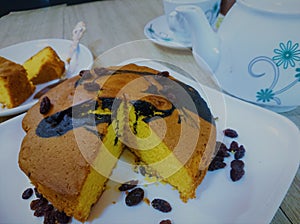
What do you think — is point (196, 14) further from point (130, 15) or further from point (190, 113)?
point (130, 15)

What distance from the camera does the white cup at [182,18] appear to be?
1363 mm

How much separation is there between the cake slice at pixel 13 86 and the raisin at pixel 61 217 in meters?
0.61

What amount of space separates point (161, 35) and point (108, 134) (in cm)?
89

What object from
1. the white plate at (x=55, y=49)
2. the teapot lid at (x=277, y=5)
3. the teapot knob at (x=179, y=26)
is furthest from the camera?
the white plate at (x=55, y=49)

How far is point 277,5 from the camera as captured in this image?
90cm

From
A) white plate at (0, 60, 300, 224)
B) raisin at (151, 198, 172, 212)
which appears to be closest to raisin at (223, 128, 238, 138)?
white plate at (0, 60, 300, 224)

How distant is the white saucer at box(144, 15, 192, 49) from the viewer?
1.50 meters

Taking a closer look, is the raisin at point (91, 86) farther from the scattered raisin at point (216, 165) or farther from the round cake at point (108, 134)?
the scattered raisin at point (216, 165)

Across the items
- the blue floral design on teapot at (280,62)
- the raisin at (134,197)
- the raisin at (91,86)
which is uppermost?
the blue floral design on teapot at (280,62)

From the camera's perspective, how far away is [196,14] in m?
1.01

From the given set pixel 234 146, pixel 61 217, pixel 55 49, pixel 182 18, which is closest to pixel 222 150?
pixel 234 146

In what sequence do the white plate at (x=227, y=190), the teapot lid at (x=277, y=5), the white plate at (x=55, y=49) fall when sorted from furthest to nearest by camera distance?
the white plate at (x=55, y=49), the teapot lid at (x=277, y=5), the white plate at (x=227, y=190)

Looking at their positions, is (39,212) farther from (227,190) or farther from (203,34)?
(203,34)

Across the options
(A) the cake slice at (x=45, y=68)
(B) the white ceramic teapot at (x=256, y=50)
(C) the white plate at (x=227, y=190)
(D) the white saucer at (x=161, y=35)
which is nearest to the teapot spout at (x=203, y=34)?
(B) the white ceramic teapot at (x=256, y=50)
